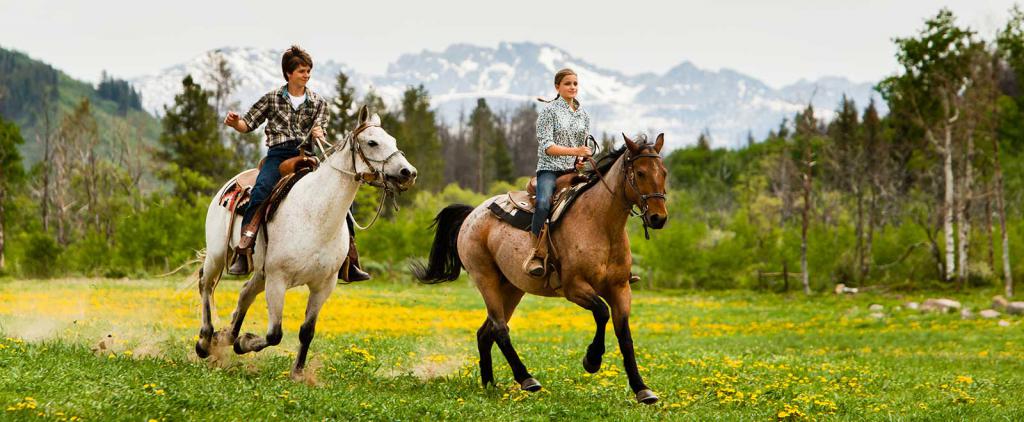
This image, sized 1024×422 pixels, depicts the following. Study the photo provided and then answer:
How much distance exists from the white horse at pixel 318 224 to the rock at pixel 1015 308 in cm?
2699

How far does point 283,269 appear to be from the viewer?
363 inches

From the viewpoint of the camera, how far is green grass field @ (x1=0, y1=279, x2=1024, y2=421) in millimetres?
7387

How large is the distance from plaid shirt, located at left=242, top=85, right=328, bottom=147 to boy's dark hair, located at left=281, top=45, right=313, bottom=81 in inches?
9.0

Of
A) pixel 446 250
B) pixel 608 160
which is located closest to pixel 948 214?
pixel 446 250

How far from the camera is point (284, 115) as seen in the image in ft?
33.1

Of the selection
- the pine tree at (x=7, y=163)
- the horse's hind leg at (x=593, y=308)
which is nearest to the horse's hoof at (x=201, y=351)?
the horse's hind leg at (x=593, y=308)

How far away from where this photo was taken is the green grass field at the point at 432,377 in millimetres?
7387

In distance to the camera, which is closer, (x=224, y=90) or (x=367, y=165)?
(x=367, y=165)

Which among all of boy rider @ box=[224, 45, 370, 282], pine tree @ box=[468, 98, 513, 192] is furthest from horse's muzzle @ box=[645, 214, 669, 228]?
pine tree @ box=[468, 98, 513, 192]

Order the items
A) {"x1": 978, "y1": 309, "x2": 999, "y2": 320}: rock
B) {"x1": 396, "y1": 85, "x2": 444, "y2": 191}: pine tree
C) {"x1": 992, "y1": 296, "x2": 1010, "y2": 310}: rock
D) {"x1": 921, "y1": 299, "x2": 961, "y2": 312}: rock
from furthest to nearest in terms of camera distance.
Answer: {"x1": 396, "y1": 85, "x2": 444, "y2": 191}: pine tree < {"x1": 921, "y1": 299, "x2": 961, "y2": 312}: rock < {"x1": 992, "y1": 296, "x2": 1010, "y2": 310}: rock < {"x1": 978, "y1": 309, "x2": 999, "y2": 320}: rock

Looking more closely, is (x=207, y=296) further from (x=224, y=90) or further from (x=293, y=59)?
(x=224, y=90)

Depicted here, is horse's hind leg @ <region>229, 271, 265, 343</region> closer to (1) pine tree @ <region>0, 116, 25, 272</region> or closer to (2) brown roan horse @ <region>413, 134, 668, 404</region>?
(2) brown roan horse @ <region>413, 134, 668, 404</region>

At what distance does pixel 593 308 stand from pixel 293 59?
4481mm

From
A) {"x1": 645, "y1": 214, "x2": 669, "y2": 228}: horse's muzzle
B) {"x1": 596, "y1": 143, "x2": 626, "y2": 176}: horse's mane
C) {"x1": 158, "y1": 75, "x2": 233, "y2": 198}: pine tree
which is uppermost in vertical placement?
{"x1": 158, "y1": 75, "x2": 233, "y2": 198}: pine tree
